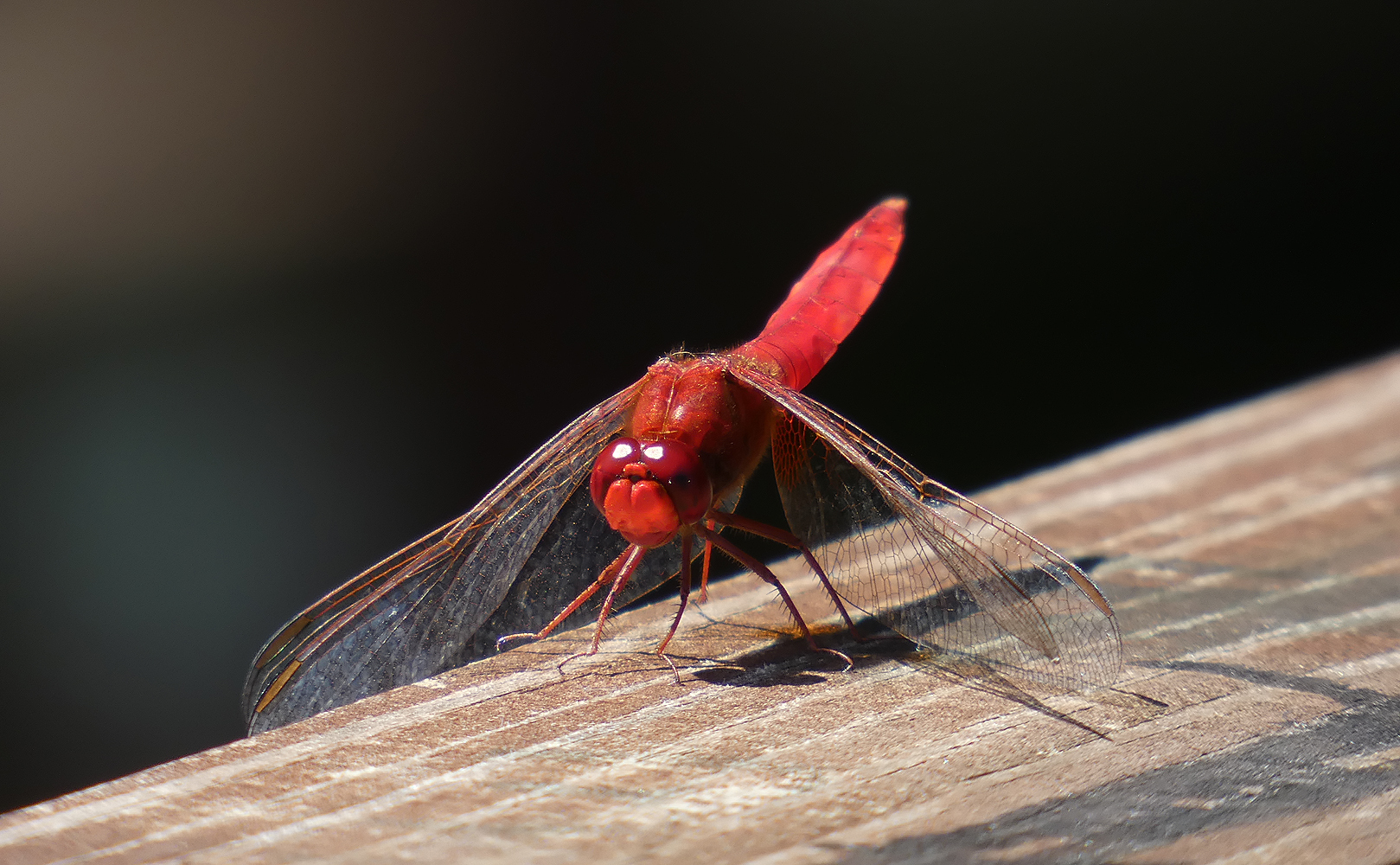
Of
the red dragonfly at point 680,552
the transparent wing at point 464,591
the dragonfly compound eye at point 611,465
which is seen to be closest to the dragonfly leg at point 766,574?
the red dragonfly at point 680,552

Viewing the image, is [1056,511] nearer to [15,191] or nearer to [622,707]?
[622,707]

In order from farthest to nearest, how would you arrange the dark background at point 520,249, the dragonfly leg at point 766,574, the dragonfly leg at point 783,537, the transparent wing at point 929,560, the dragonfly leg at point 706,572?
the dark background at point 520,249, the dragonfly leg at point 706,572, the dragonfly leg at point 783,537, the dragonfly leg at point 766,574, the transparent wing at point 929,560

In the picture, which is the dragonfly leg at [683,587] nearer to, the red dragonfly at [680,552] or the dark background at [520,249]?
the red dragonfly at [680,552]

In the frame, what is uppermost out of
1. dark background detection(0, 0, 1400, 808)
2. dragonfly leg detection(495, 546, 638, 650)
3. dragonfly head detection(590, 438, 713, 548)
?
dark background detection(0, 0, 1400, 808)

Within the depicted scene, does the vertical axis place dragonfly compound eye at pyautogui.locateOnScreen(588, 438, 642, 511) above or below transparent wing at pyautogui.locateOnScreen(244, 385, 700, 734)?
above

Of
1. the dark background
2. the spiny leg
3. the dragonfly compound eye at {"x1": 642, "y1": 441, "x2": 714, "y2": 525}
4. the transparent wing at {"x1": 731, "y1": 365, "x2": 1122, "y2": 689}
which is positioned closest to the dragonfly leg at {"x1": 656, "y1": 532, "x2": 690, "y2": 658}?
the spiny leg

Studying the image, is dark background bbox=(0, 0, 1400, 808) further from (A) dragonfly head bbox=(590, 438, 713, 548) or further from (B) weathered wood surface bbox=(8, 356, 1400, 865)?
(B) weathered wood surface bbox=(8, 356, 1400, 865)
